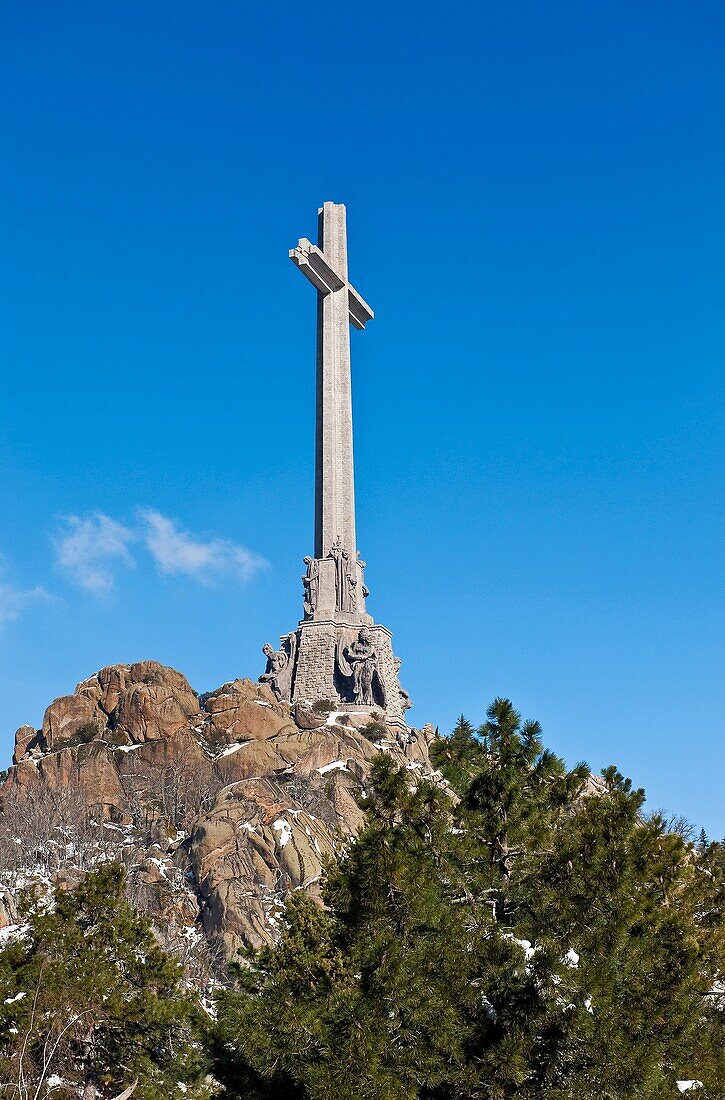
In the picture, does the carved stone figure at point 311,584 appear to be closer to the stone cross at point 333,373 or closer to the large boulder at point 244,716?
the stone cross at point 333,373

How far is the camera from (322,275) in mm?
57500

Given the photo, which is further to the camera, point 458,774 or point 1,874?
point 1,874

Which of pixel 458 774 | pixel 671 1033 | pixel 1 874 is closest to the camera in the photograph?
pixel 671 1033

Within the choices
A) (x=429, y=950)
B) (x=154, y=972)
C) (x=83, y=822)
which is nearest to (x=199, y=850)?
(x=83, y=822)

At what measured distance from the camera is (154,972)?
17.2 metres

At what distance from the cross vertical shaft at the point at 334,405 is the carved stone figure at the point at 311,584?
0.79 meters

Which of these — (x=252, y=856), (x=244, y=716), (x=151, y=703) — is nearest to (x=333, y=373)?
(x=244, y=716)

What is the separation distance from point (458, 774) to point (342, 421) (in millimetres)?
42787

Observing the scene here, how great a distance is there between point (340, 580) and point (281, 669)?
4744 mm

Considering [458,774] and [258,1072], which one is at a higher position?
[458,774]

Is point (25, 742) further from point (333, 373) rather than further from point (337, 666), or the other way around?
point (333, 373)

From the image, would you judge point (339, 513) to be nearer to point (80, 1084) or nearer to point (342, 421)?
point (342, 421)

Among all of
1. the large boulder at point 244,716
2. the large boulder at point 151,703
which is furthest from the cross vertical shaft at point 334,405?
the large boulder at point 151,703

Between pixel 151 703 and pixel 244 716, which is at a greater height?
pixel 151 703
